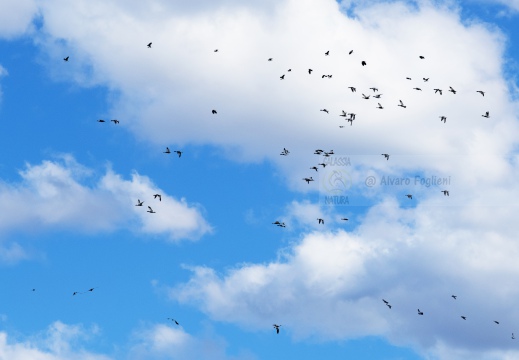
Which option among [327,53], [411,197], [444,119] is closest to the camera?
[327,53]

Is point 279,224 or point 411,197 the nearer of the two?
point 279,224

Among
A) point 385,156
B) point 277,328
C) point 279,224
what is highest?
point 385,156

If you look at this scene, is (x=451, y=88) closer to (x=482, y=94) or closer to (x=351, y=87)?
(x=482, y=94)

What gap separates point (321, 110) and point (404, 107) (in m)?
18.2

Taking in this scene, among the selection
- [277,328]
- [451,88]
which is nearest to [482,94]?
[451,88]

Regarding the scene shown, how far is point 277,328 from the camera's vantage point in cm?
16388

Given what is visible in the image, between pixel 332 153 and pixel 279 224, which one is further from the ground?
pixel 332 153

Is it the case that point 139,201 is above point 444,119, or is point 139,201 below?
below

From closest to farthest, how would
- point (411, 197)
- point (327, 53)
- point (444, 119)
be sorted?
point (327, 53) < point (444, 119) < point (411, 197)

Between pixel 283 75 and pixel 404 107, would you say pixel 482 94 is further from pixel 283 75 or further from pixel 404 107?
pixel 283 75

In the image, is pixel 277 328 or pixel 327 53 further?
pixel 277 328

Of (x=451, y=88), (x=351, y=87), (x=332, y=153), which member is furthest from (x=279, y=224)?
(x=451, y=88)

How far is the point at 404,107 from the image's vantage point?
15512 cm

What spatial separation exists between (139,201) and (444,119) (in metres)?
60.4
